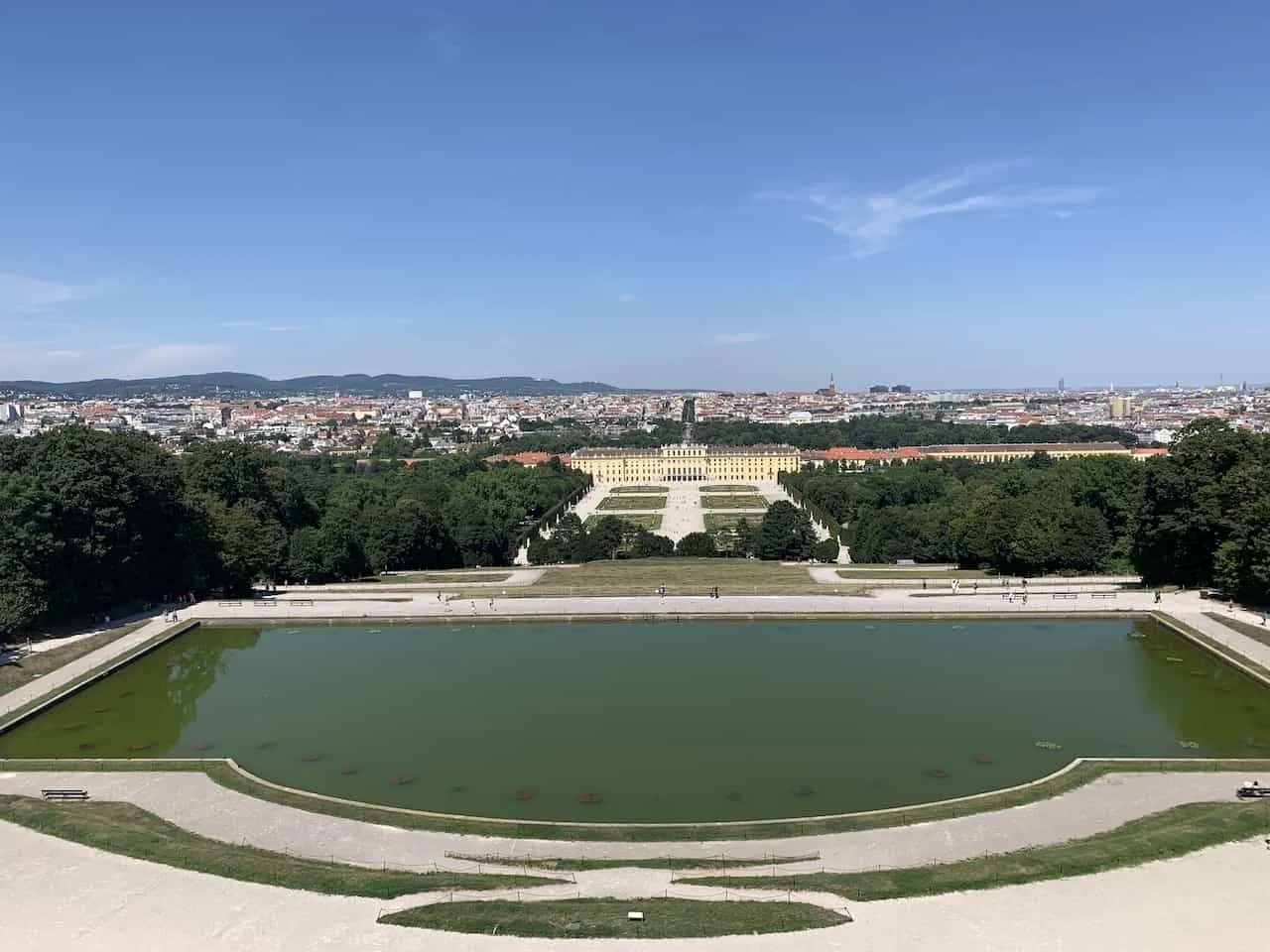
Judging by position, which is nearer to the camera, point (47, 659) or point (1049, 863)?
point (1049, 863)

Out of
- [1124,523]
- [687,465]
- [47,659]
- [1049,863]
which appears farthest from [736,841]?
[687,465]

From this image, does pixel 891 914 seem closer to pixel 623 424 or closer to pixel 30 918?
pixel 30 918

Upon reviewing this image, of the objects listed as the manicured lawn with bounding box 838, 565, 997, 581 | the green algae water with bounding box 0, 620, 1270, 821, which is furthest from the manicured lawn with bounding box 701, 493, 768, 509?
the green algae water with bounding box 0, 620, 1270, 821

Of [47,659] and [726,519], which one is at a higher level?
[47,659]

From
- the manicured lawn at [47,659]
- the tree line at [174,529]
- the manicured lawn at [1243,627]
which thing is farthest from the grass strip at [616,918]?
the tree line at [174,529]

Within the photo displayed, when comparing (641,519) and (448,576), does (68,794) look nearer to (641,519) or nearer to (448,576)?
(448,576)

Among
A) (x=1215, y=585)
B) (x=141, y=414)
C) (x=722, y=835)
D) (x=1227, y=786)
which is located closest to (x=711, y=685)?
(x=722, y=835)
